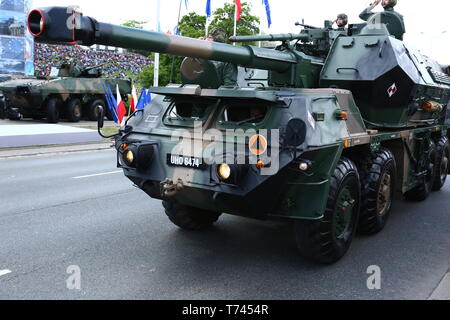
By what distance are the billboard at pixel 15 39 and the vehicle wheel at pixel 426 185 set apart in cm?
2633

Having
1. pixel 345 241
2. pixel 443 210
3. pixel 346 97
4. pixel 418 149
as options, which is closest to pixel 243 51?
pixel 346 97

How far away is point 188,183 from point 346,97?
1.98 meters

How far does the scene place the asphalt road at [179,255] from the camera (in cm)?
427

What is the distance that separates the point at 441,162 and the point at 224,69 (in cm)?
449

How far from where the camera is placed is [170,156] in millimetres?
4707

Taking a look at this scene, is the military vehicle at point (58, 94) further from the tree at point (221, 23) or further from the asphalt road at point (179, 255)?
the asphalt road at point (179, 255)

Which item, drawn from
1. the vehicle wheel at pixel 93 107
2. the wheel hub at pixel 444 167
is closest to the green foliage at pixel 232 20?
the vehicle wheel at pixel 93 107

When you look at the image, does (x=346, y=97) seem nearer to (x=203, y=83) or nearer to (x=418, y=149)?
(x=203, y=83)


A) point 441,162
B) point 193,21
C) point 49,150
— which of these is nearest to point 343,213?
point 441,162

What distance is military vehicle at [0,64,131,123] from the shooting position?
59.0 ft

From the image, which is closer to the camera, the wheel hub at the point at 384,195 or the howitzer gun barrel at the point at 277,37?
the wheel hub at the point at 384,195


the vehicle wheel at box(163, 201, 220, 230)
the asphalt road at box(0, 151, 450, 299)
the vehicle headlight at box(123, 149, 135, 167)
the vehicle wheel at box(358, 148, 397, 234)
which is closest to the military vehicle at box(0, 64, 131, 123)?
the asphalt road at box(0, 151, 450, 299)

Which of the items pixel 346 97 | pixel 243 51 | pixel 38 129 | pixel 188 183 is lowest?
pixel 38 129
